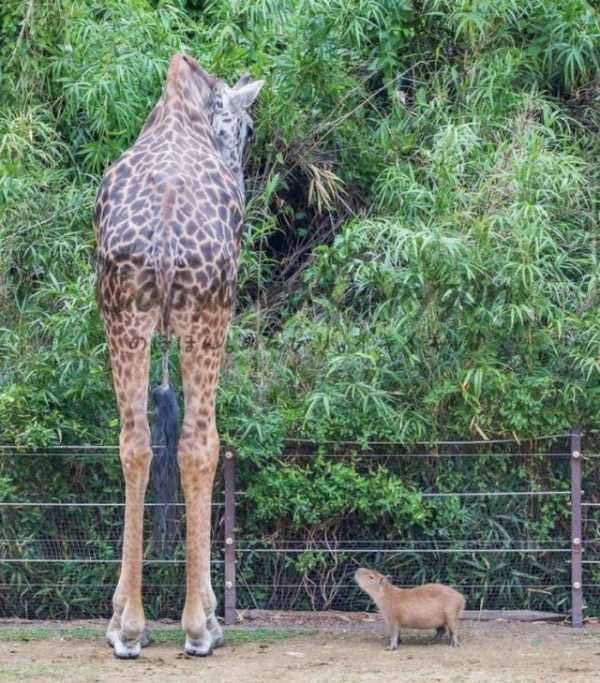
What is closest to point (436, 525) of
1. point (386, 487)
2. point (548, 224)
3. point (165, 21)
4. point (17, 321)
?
point (386, 487)

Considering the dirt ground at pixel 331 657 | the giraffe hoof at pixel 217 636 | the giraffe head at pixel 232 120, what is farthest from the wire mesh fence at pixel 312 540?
the giraffe head at pixel 232 120

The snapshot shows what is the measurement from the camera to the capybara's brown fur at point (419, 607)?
28.9ft

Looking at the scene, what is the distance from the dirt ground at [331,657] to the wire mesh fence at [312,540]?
34 cm

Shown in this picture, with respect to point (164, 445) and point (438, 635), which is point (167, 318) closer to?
point (164, 445)

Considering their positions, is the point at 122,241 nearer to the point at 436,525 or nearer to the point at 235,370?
the point at 235,370

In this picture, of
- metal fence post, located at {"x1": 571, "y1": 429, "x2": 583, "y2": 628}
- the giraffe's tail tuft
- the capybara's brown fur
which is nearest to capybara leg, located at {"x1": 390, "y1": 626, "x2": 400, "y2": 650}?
the capybara's brown fur

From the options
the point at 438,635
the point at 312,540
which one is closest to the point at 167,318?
the point at 312,540

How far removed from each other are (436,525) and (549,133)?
3.36 metres

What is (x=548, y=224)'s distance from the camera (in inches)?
421

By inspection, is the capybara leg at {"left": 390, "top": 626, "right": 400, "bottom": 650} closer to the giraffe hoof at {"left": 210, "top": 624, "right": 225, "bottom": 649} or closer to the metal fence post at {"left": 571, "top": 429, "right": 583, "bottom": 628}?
the giraffe hoof at {"left": 210, "top": 624, "right": 225, "bottom": 649}

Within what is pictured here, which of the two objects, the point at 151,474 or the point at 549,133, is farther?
the point at 549,133

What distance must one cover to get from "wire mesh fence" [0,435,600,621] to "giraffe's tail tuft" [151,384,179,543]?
583 millimetres

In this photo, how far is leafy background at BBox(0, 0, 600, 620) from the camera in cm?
982

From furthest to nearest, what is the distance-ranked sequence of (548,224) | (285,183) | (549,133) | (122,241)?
1. (285,183)
2. (549,133)
3. (548,224)
4. (122,241)
